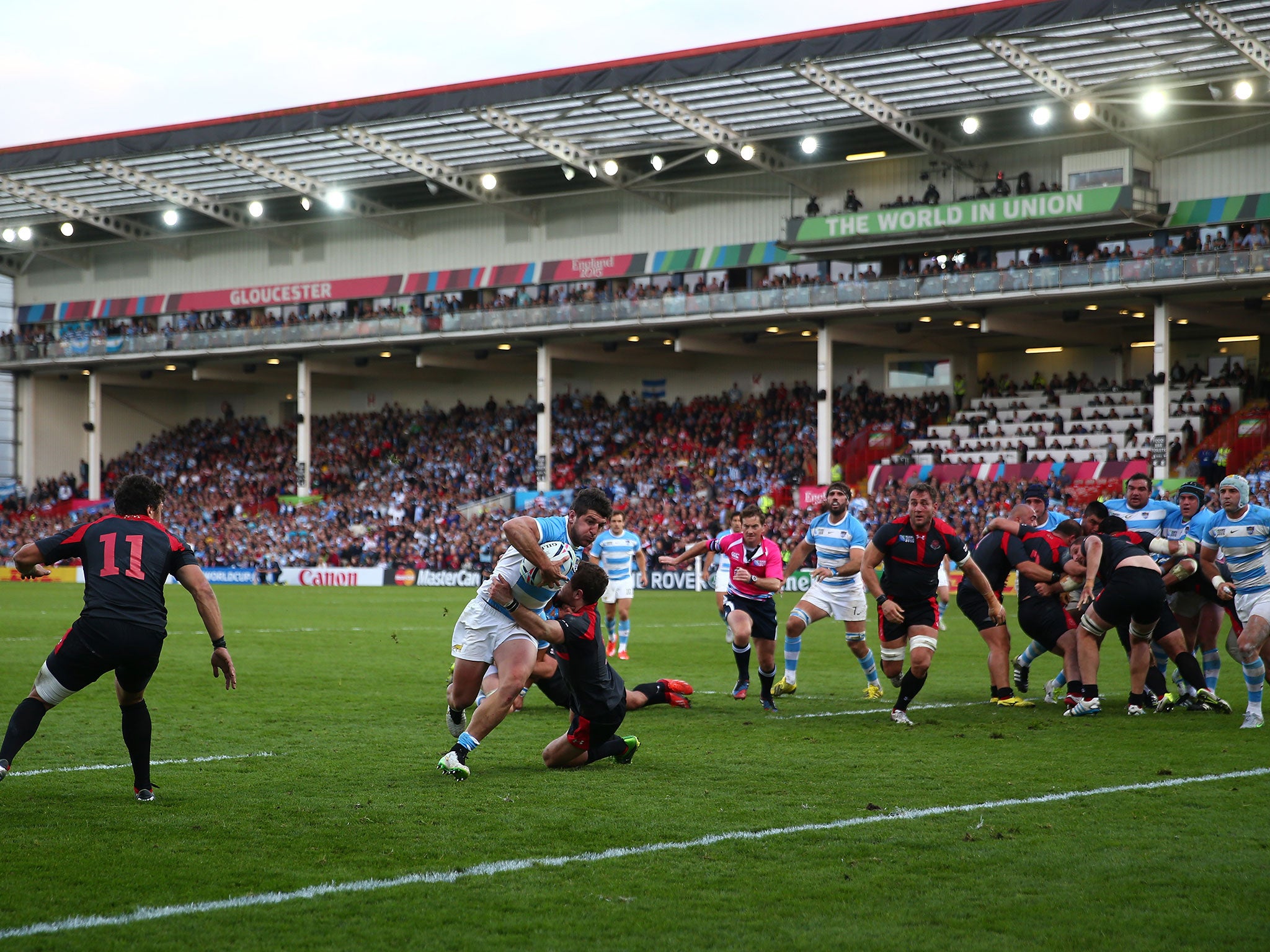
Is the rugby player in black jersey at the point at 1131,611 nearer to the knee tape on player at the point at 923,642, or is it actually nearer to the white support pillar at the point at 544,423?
the knee tape on player at the point at 923,642

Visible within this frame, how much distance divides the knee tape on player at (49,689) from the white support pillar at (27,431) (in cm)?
6570

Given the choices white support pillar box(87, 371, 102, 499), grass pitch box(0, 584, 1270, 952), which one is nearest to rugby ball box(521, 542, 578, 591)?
grass pitch box(0, 584, 1270, 952)

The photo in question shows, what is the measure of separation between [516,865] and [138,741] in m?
2.91

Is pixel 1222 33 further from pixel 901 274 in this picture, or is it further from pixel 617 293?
pixel 617 293

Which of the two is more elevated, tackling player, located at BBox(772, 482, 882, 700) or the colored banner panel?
the colored banner panel

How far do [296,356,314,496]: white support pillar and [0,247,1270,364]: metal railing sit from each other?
2111mm

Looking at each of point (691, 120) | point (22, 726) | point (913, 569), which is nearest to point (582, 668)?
point (22, 726)

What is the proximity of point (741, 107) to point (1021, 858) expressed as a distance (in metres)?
41.1

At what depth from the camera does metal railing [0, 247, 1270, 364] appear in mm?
41656

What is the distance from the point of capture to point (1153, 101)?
40031 millimetres

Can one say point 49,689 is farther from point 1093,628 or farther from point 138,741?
point 1093,628

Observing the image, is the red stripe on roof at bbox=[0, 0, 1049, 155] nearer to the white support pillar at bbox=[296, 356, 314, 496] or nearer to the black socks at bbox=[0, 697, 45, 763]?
the white support pillar at bbox=[296, 356, 314, 496]

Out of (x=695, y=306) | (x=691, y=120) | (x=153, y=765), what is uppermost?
(x=691, y=120)

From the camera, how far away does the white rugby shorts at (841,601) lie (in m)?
14.6
